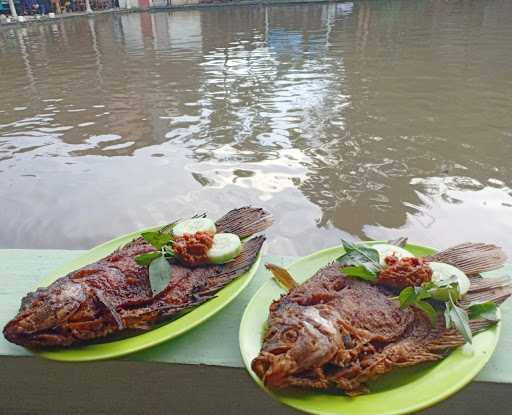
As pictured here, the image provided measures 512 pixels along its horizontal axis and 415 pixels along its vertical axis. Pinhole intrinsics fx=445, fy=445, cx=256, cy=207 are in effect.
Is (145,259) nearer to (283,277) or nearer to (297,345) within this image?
(283,277)

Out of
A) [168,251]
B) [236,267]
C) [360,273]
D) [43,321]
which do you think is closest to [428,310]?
[360,273]

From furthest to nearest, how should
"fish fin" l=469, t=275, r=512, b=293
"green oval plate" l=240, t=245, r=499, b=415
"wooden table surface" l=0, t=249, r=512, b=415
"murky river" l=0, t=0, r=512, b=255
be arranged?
"murky river" l=0, t=0, r=512, b=255, "fish fin" l=469, t=275, r=512, b=293, "wooden table surface" l=0, t=249, r=512, b=415, "green oval plate" l=240, t=245, r=499, b=415

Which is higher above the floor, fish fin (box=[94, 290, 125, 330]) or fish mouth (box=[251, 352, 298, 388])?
fish mouth (box=[251, 352, 298, 388])

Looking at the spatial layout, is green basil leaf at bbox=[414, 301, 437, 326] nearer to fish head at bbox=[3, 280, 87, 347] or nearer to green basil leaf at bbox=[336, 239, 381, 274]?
green basil leaf at bbox=[336, 239, 381, 274]

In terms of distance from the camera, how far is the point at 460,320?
1533 millimetres

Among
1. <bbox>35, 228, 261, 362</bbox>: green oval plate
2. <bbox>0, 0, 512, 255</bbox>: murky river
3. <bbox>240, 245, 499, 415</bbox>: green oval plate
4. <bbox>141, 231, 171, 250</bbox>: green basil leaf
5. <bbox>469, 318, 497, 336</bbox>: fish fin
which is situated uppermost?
<bbox>141, 231, 171, 250</bbox>: green basil leaf

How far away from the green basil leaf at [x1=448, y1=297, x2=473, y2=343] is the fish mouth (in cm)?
59

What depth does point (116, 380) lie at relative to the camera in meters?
1.90

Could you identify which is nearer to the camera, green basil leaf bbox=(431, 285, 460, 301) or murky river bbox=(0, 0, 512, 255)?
green basil leaf bbox=(431, 285, 460, 301)

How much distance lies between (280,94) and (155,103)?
2.51m

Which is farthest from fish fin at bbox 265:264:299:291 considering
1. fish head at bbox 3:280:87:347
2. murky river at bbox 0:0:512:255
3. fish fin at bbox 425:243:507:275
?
murky river at bbox 0:0:512:255

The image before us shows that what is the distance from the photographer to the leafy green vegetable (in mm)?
1503

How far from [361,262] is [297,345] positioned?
60 cm

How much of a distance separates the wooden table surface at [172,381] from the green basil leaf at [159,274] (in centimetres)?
23
